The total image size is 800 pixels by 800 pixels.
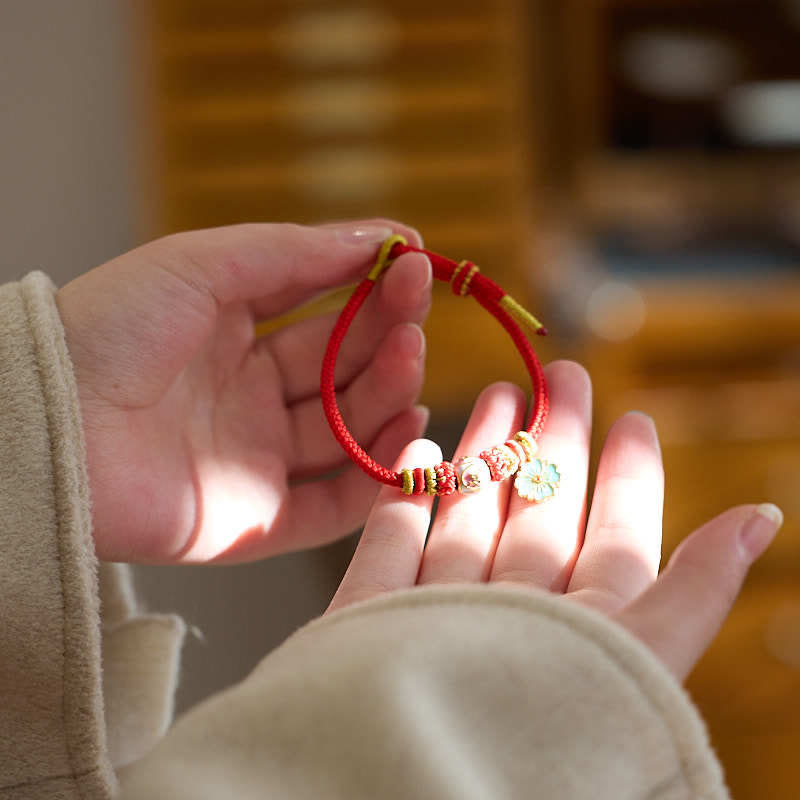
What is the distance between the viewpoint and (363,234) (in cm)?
75

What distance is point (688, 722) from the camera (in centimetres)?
47

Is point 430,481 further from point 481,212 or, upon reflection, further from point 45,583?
point 481,212

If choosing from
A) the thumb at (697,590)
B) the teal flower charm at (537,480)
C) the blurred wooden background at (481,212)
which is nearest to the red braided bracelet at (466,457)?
the teal flower charm at (537,480)

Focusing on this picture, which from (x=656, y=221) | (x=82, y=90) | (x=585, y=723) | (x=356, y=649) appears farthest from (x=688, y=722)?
(x=82, y=90)

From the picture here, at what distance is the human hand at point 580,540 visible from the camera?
0.50 meters

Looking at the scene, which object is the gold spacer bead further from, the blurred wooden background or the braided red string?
the blurred wooden background

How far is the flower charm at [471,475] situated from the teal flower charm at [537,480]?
23 millimetres

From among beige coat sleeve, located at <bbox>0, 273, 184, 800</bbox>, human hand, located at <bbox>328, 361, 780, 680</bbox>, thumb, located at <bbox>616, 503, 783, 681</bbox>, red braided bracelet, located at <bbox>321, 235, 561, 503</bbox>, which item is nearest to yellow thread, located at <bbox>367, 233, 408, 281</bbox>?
red braided bracelet, located at <bbox>321, 235, 561, 503</bbox>

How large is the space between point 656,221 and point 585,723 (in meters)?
1.58

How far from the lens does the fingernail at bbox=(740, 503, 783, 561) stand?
51cm

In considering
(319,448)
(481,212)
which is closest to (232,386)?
(319,448)

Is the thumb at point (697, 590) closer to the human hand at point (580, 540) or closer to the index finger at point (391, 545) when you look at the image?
the human hand at point (580, 540)

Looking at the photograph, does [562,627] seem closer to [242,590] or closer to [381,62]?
[242,590]

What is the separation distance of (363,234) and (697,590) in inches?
15.2
